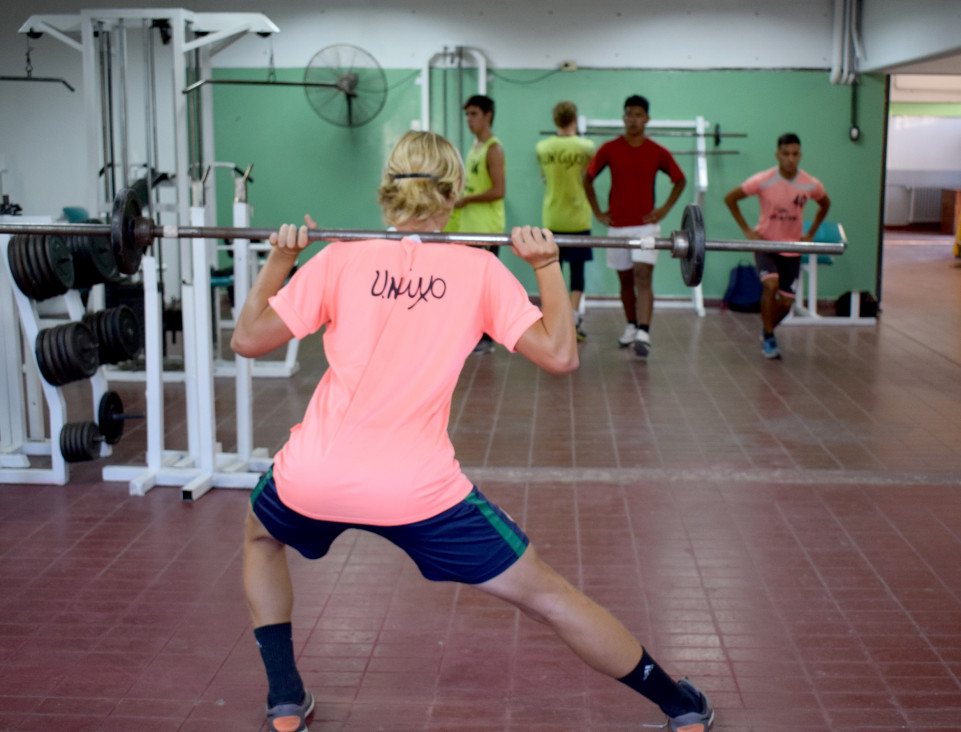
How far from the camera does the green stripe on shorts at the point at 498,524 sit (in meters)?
2.21

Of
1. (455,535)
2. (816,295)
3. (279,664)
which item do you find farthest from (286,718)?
(816,295)

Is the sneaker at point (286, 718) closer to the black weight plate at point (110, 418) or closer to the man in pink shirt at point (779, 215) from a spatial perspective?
the black weight plate at point (110, 418)

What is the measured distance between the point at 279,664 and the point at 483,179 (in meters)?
5.23

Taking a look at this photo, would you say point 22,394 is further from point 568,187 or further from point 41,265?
point 568,187

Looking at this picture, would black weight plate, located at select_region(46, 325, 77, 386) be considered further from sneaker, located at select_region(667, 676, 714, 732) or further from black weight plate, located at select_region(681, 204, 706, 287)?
sneaker, located at select_region(667, 676, 714, 732)

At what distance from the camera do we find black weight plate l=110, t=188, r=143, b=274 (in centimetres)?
266

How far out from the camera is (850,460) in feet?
16.2

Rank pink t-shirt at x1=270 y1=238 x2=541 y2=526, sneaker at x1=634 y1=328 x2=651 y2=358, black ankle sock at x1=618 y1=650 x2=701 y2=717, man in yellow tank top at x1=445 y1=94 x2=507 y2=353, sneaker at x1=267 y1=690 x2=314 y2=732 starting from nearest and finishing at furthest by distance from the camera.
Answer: pink t-shirt at x1=270 y1=238 x2=541 y2=526 → black ankle sock at x1=618 y1=650 x2=701 y2=717 → sneaker at x1=267 y1=690 x2=314 y2=732 → man in yellow tank top at x1=445 y1=94 x2=507 y2=353 → sneaker at x1=634 y1=328 x2=651 y2=358

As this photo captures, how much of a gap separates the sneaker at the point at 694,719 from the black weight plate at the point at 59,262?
3117mm

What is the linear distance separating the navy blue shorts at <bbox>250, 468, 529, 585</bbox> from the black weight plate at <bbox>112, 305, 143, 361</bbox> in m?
2.77

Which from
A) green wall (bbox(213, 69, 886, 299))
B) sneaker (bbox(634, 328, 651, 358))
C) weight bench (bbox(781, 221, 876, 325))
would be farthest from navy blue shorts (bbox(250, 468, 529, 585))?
green wall (bbox(213, 69, 886, 299))

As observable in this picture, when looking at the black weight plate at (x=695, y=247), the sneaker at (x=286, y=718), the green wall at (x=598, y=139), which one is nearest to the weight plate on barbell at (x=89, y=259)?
the sneaker at (x=286, y=718)

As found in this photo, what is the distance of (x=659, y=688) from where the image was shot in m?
2.43

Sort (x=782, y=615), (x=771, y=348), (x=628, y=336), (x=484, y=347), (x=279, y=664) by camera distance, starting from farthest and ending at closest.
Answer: (x=628, y=336)
(x=484, y=347)
(x=771, y=348)
(x=782, y=615)
(x=279, y=664)
